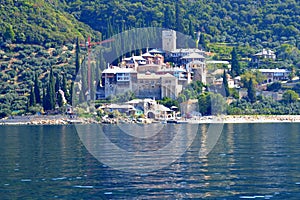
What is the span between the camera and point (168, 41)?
111 m

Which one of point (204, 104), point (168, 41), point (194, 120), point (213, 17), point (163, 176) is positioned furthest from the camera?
point (213, 17)

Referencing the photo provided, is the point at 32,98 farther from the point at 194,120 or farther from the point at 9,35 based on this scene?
the point at 9,35

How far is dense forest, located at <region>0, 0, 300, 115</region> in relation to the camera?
3885 inches

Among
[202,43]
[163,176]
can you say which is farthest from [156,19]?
[163,176]

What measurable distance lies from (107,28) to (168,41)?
994 centimetres

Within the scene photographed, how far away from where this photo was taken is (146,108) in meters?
87.1

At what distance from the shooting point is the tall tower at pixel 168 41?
364 ft

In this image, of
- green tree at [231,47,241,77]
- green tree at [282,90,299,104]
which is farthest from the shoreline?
green tree at [231,47,241,77]

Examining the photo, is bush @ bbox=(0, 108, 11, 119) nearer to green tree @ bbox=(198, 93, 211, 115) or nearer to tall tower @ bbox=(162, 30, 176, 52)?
green tree @ bbox=(198, 93, 211, 115)

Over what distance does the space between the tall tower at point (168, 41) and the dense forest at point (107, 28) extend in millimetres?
5563

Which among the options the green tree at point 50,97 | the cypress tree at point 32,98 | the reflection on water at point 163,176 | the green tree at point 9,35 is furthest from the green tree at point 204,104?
the reflection on water at point 163,176

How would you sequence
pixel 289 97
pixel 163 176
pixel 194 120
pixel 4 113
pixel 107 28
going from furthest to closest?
pixel 107 28 → pixel 289 97 → pixel 4 113 → pixel 194 120 → pixel 163 176

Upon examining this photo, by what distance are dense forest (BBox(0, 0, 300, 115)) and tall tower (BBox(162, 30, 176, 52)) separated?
5563 mm

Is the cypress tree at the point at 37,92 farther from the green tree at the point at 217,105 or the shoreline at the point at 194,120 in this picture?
the green tree at the point at 217,105
